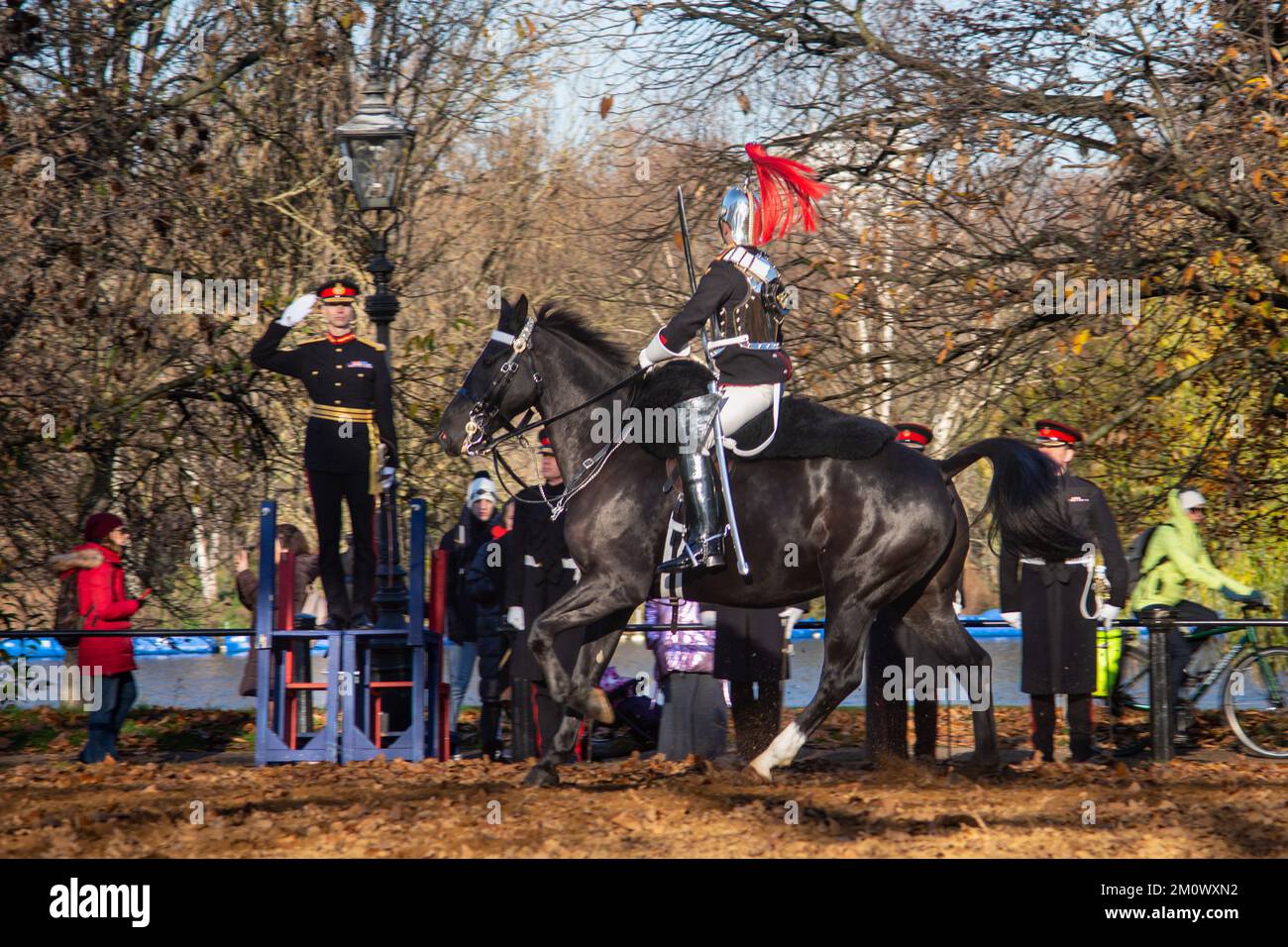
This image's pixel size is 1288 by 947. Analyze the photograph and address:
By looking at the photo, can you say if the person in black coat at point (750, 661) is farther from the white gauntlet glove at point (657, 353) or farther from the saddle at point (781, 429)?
the white gauntlet glove at point (657, 353)

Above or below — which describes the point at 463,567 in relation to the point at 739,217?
below

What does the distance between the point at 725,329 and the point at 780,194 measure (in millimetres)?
907

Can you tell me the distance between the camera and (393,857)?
639 cm

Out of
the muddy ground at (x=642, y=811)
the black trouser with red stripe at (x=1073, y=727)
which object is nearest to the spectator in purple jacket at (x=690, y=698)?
the muddy ground at (x=642, y=811)

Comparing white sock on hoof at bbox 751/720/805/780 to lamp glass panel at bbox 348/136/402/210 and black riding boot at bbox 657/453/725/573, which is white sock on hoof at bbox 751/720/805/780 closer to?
black riding boot at bbox 657/453/725/573

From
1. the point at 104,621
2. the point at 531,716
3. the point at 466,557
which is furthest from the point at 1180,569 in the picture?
the point at 104,621

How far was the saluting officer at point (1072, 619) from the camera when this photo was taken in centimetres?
1042

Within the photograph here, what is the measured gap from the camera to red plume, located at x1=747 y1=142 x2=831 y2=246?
9.10 metres

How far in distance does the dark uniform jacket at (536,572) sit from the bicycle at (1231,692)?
13.2 feet

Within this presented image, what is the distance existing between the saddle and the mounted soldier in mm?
89

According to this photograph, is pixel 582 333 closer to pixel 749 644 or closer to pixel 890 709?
pixel 749 644

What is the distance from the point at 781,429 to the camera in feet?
29.7
